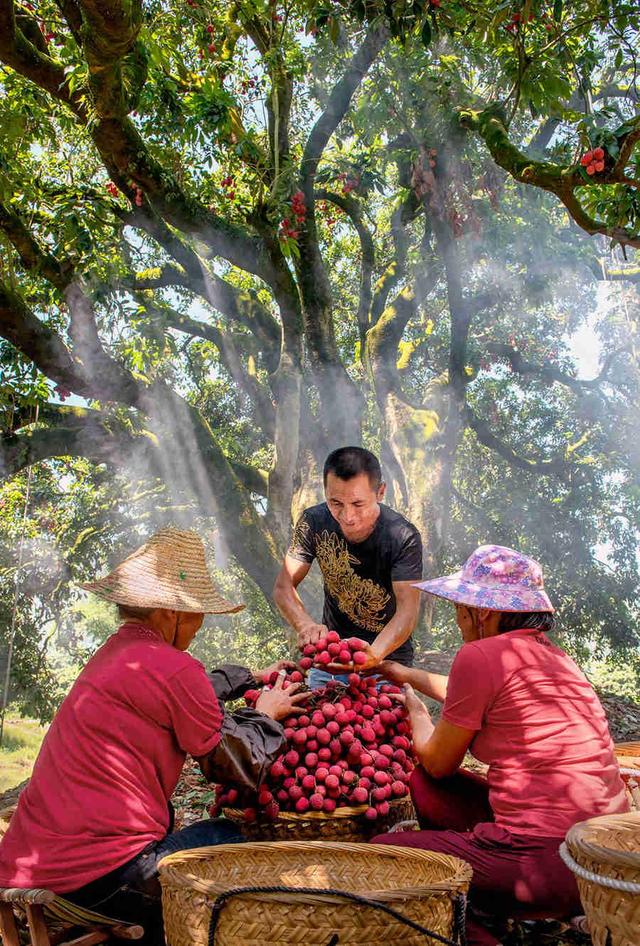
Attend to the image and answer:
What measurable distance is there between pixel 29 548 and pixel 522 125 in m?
8.64

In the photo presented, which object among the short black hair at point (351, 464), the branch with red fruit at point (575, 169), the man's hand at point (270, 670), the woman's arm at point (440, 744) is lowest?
the woman's arm at point (440, 744)

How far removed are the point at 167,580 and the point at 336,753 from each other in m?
0.78

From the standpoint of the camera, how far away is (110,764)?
224 centimetres

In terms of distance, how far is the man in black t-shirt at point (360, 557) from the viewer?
3678 mm

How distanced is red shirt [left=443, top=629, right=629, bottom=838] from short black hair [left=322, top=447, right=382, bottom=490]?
1.39 meters

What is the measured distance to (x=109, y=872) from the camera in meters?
2.19

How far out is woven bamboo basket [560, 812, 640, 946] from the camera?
1.64m

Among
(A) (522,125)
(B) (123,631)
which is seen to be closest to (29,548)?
(A) (522,125)

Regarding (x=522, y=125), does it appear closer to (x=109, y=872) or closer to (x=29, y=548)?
(x=29, y=548)

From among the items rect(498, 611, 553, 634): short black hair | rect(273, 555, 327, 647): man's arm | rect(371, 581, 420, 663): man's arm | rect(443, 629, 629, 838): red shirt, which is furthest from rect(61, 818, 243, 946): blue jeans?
rect(273, 555, 327, 647): man's arm

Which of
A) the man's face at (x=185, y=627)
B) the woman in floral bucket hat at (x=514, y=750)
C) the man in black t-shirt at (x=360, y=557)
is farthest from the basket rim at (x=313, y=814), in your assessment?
the man in black t-shirt at (x=360, y=557)

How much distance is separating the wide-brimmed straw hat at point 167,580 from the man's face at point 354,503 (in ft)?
3.41

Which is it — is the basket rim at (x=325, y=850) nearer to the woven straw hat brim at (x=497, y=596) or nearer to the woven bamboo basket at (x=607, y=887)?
the woven bamboo basket at (x=607, y=887)

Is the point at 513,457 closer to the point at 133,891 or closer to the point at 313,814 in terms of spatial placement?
the point at 313,814
